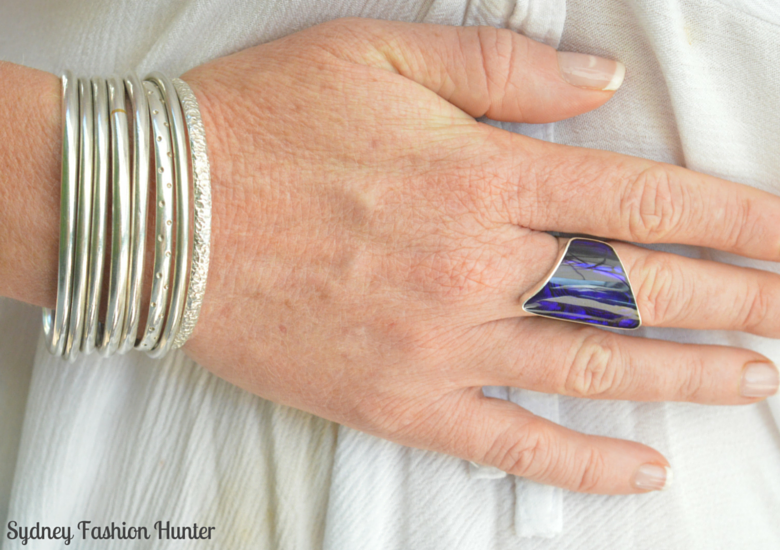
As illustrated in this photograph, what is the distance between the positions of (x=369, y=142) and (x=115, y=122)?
0.29m

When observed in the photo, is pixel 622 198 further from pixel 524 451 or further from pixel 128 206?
pixel 128 206

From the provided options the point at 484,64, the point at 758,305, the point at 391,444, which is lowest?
the point at 391,444

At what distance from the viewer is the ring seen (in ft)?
2.26

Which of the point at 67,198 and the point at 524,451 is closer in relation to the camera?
the point at 67,198

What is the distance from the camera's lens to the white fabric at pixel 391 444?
0.72m

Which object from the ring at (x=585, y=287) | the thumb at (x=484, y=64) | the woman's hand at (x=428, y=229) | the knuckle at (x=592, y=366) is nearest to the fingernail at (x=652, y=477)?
the woman's hand at (x=428, y=229)

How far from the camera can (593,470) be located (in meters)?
0.77

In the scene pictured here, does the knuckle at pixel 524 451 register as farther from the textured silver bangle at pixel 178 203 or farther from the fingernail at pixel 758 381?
the textured silver bangle at pixel 178 203

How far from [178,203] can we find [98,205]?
8 cm

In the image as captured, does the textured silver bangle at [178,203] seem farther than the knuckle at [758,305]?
No

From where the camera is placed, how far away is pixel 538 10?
0.71m

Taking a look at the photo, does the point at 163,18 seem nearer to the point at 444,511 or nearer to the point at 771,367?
the point at 444,511

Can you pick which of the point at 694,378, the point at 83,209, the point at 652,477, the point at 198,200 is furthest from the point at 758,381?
the point at 83,209

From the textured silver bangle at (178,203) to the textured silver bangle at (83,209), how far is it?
8 centimetres
